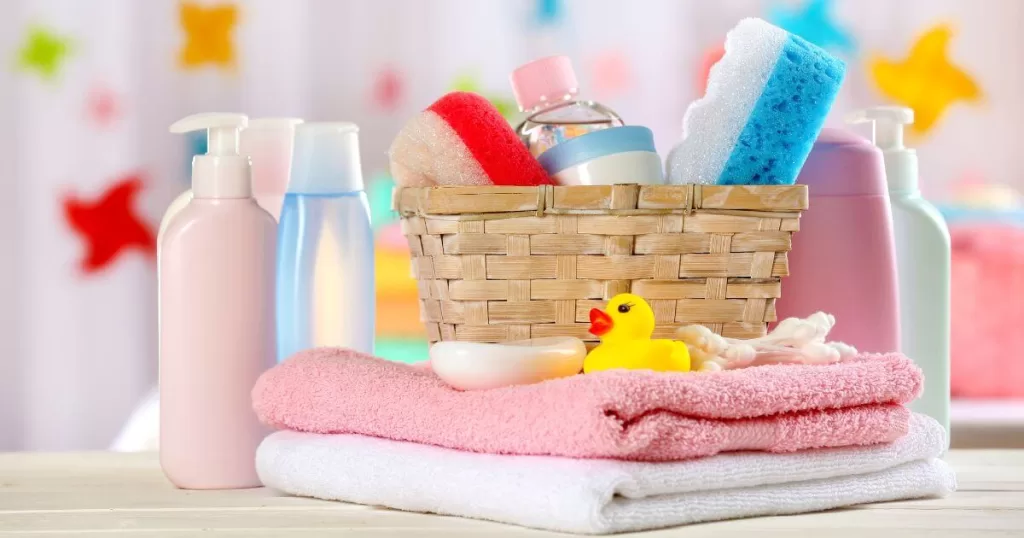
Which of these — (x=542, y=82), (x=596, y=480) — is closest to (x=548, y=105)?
(x=542, y=82)

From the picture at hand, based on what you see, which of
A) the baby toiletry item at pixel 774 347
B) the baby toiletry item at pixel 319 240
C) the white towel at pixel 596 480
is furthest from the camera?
the baby toiletry item at pixel 319 240

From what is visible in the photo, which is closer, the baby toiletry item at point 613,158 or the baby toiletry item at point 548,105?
the baby toiletry item at point 613,158

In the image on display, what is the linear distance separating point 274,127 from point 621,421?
0.33 m

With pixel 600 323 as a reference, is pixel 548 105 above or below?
above

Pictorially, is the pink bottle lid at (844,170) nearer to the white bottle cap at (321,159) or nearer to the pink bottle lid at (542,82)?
the pink bottle lid at (542,82)

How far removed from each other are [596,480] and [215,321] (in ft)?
0.80

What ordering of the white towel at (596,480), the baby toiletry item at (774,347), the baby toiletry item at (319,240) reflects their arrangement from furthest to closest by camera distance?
the baby toiletry item at (319,240)
the baby toiletry item at (774,347)
the white towel at (596,480)

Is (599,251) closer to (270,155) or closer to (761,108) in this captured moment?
(761,108)

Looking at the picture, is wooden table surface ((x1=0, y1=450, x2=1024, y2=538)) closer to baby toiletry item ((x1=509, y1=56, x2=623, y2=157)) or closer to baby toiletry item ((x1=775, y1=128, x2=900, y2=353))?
baby toiletry item ((x1=775, y1=128, x2=900, y2=353))

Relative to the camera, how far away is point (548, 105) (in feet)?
2.32

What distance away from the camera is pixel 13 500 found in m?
0.57

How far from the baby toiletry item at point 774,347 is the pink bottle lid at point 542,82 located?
198mm

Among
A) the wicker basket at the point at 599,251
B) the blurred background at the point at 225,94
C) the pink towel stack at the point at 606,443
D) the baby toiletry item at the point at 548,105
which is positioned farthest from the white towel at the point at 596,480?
the blurred background at the point at 225,94

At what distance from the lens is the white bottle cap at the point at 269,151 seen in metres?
0.68
